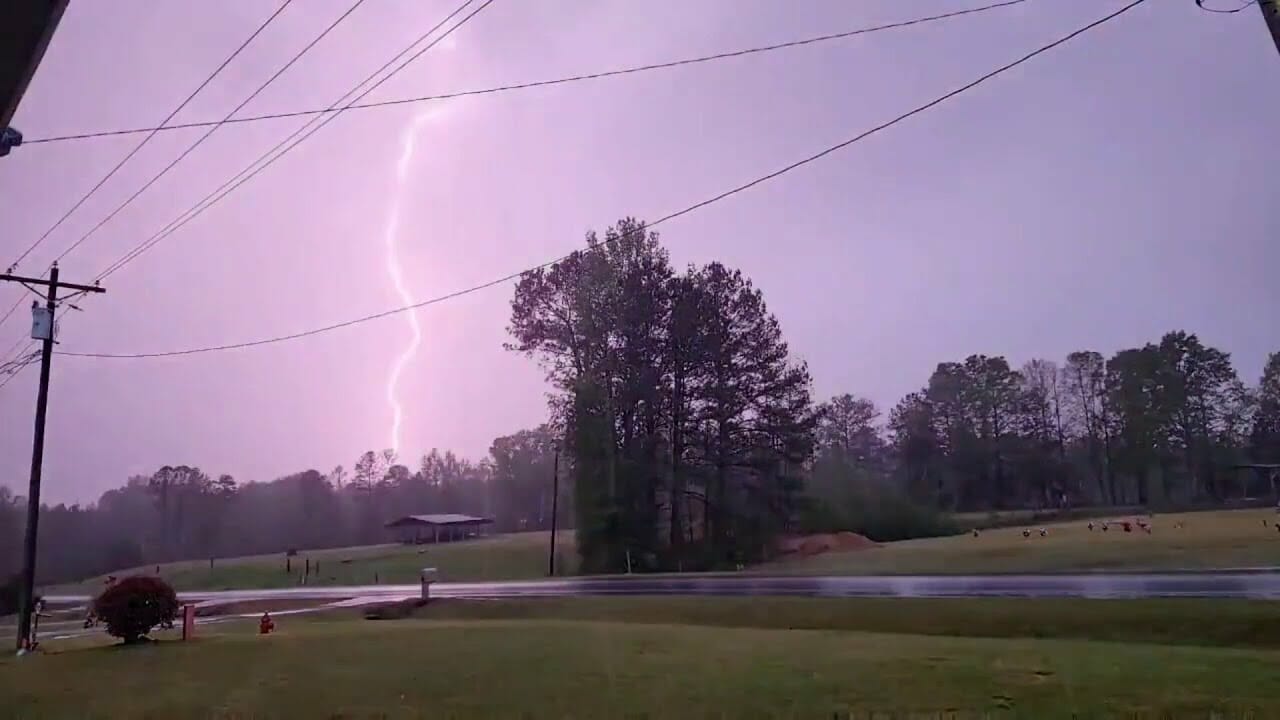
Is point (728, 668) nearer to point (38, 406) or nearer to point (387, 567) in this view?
point (38, 406)

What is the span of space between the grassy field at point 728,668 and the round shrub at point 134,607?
0.75 metres

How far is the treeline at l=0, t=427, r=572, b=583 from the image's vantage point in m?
112

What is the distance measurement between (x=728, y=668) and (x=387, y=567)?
Result: 2532 inches

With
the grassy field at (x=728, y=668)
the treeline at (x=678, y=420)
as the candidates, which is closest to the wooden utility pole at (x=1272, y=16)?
the grassy field at (x=728, y=668)

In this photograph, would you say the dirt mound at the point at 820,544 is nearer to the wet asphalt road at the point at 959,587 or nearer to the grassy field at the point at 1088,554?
the grassy field at the point at 1088,554

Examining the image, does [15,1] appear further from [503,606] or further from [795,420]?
[795,420]

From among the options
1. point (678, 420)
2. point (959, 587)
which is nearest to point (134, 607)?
point (959, 587)

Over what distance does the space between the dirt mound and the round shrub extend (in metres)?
38.2

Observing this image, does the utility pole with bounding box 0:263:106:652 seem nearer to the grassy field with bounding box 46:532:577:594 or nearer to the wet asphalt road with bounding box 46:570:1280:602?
the wet asphalt road with bounding box 46:570:1280:602

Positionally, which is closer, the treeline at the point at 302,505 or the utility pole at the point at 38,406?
the utility pole at the point at 38,406

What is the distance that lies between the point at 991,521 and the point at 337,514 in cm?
7737

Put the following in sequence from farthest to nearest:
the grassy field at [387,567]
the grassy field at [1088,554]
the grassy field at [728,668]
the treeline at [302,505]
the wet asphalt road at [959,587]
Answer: the treeline at [302,505] → the grassy field at [387,567] → the grassy field at [1088,554] → the wet asphalt road at [959,587] → the grassy field at [728,668]

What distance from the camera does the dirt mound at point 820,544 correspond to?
2226 inches

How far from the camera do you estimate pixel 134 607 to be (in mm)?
22344
